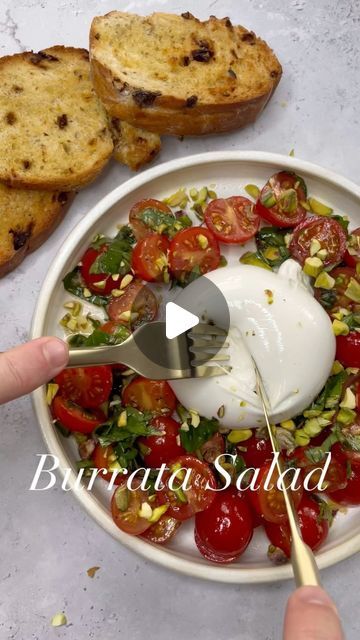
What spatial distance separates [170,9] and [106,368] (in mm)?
1180

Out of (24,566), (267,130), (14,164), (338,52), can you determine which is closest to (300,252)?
(267,130)

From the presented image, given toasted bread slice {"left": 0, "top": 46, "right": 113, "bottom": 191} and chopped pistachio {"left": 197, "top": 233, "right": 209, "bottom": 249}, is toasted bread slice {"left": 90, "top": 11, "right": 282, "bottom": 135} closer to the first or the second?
toasted bread slice {"left": 0, "top": 46, "right": 113, "bottom": 191}

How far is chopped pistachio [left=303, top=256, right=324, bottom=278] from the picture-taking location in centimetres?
178

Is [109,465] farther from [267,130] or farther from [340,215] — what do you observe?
[267,130]

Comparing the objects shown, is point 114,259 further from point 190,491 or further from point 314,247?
point 190,491

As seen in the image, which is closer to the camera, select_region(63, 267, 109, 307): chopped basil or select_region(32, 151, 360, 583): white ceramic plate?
select_region(32, 151, 360, 583): white ceramic plate

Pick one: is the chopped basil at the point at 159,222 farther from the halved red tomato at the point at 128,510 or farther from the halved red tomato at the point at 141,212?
the halved red tomato at the point at 128,510

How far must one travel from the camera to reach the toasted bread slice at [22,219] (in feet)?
5.99

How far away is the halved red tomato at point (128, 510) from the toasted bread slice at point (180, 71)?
3.44ft

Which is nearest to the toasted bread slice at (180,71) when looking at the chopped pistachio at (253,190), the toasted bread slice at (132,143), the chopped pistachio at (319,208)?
the toasted bread slice at (132,143)

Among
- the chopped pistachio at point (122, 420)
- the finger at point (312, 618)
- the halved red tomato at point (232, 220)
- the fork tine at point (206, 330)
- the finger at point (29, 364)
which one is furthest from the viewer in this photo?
the halved red tomato at point (232, 220)

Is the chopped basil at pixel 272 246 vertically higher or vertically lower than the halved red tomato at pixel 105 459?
higher

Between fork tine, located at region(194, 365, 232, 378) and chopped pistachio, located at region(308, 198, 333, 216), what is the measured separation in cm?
59

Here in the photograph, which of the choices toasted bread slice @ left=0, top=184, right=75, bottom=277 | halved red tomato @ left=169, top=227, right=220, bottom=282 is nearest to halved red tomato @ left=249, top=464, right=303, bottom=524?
halved red tomato @ left=169, top=227, right=220, bottom=282
